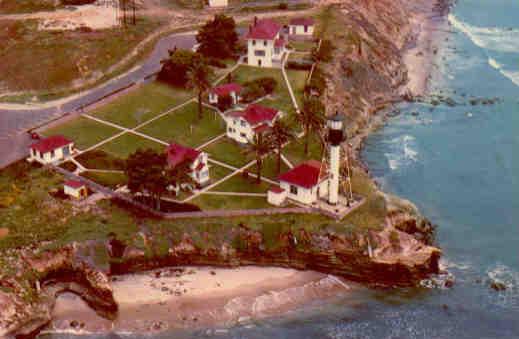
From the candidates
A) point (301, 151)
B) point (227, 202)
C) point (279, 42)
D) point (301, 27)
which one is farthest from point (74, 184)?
point (301, 27)

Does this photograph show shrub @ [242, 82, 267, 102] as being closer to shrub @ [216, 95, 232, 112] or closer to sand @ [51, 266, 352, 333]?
shrub @ [216, 95, 232, 112]

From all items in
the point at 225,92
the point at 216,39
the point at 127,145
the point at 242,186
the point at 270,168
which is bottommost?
the point at 242,186

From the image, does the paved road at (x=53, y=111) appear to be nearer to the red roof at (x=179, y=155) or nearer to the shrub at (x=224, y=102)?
the shrub at (x=224, y=102)

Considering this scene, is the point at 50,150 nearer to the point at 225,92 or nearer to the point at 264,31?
the point at 225,92

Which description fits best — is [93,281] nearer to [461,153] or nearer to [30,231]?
[30,231]

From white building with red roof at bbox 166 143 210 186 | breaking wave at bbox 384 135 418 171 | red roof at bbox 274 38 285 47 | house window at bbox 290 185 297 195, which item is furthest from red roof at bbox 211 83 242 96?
house window at bbox 290 185 297 195

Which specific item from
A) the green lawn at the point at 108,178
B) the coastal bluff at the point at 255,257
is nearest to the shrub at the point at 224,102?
the green lawn at the point at 108,178
